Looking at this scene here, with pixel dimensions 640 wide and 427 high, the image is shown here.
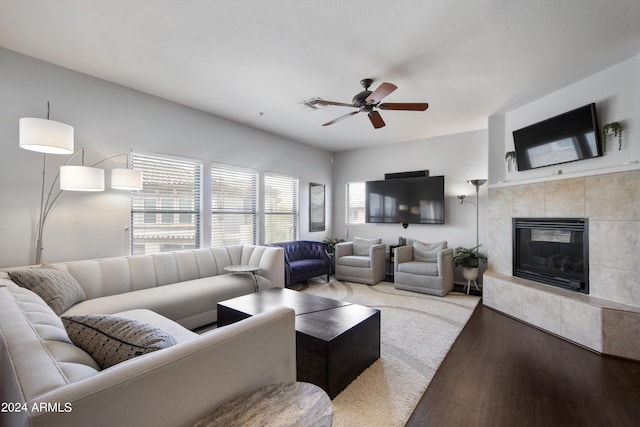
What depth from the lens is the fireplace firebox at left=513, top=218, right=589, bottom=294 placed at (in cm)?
311

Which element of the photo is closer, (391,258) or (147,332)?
(147,332)

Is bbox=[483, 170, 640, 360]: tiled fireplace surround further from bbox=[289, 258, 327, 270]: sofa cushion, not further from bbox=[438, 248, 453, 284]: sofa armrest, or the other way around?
bbox=[289, 258, 327, 270]: sofa cushion

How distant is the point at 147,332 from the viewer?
1.22 metres

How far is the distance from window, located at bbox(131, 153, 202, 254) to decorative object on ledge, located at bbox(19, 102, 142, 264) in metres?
0.44

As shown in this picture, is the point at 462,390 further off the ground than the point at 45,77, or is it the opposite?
the point at 45,77

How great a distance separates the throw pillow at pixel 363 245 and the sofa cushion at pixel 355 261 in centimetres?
28

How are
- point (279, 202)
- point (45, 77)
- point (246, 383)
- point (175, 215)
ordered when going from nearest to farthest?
point (246, 383)
point (45, 77)
point (175, 215)
point (279, 202)

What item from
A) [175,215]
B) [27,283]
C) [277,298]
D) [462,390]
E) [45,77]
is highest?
[45,77]

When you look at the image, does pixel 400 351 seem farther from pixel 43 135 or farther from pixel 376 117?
pixel 43 135

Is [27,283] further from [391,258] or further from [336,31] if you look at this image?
[391,258]

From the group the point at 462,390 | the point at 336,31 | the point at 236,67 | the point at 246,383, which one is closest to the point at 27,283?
the point at 246,383

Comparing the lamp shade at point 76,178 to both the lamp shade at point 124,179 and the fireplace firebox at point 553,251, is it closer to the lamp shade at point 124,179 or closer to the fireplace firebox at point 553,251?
the lamp shade at point 124,179

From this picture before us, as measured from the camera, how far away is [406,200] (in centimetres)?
565

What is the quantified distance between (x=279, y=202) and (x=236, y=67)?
2959 mm
